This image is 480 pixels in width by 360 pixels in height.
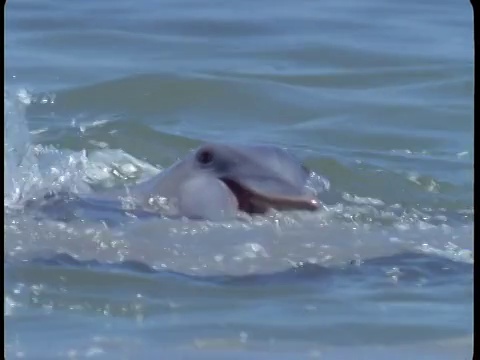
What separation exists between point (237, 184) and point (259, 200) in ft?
0.35

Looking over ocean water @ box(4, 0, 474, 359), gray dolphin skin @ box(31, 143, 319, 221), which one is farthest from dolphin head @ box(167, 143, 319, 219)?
ocean water @ box(4, 0, 474, 359)

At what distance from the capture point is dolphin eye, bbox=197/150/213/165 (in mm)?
5238

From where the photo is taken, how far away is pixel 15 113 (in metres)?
7.63

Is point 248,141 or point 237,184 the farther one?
point 248,141

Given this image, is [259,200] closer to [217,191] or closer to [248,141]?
[217,191]

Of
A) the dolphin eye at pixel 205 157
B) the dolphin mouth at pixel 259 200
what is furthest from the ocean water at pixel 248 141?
the dolphin eye at pixel 205 157

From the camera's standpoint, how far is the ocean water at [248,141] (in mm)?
3885

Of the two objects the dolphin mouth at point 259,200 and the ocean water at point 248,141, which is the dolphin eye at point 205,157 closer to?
the dolphin mouth at point 259,200

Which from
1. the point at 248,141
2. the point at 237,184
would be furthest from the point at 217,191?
the point at 248,141

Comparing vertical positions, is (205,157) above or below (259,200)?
above

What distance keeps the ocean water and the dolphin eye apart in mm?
357

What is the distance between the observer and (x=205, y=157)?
206 inches

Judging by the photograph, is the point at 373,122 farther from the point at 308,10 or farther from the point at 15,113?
the point at 308,10

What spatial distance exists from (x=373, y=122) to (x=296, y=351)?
4345 millimetres
